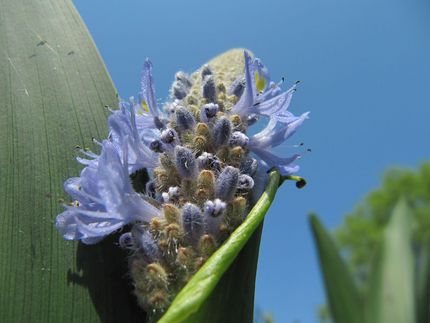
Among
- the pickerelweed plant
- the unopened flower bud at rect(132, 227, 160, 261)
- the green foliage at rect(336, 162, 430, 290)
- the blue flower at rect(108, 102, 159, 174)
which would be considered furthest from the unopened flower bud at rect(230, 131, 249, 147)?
the green foliage at rect(336, 162, 430, 290)

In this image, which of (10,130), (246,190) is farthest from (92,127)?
(246,190)

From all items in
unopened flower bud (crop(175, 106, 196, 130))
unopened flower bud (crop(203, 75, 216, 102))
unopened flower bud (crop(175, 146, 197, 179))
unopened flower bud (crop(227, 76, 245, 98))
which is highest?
unopened flower bud (crop(227, 76, 245, 98))

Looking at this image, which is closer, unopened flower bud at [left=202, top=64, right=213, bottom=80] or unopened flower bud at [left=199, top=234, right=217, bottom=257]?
unopened flower bud at [left=199, top=234, right=217, bottom=257]

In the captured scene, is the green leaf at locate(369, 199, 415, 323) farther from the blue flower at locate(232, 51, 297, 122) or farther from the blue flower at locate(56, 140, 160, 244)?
the blue flower at locate(56, 140, 160, 244)

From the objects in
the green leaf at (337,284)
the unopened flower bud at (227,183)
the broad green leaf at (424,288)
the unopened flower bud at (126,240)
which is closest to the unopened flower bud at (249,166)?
the unopened flower bud at (227,183)

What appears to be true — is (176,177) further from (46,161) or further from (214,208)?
(46,161)

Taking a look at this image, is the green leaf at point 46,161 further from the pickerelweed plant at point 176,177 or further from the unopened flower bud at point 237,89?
the unopened flower bud at point 237,89

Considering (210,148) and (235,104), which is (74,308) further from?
(235,104)
